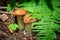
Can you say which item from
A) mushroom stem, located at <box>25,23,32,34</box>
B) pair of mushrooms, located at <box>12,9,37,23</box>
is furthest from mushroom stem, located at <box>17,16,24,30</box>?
pair of mushrooms, located at <box>12,9,37,23</box>

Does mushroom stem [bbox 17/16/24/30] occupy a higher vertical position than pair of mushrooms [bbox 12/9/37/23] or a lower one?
lower

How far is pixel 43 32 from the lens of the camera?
7.09 feet

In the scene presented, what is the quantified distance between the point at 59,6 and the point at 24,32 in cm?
78

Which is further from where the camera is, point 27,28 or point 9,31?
point 27,28

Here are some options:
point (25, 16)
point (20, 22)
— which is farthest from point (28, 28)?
point (25, 16)

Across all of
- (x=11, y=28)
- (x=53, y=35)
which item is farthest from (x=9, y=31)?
(x=53, y=35)

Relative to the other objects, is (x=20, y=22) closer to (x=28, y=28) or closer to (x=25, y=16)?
(x=28, y=28)

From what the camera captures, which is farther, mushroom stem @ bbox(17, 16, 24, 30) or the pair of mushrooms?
mushroom stem @ bbox(17, 16, 24, 30)

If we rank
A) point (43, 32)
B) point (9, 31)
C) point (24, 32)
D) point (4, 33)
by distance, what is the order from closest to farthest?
point (43, 32), point (4, 33), point (9, 31), point (24, 32)

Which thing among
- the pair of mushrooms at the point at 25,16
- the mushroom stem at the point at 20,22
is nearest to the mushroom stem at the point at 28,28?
the mushroom stem at the point at 20,22

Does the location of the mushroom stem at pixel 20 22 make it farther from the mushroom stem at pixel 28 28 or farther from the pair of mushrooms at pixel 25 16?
the pair of mushrooms at pixel 25 16

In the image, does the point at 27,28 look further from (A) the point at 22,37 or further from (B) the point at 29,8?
(B) the point at 29,8

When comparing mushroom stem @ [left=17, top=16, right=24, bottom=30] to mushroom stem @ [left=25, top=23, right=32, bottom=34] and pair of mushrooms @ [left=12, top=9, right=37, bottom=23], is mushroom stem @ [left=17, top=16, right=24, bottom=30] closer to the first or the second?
mushroom stem @ [left=25, top=23, right=32, bottom=34]

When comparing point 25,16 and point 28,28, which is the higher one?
point 25,16
